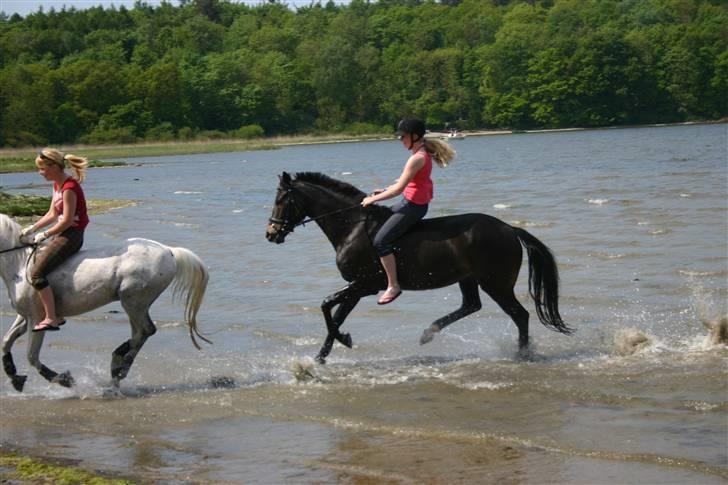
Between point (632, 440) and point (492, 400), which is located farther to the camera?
point (492, 400)

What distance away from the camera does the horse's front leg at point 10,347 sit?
11398mm

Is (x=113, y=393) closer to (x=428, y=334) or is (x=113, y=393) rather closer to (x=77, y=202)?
(x=77, y=202)

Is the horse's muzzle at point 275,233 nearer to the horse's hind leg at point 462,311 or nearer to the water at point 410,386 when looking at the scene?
the water at point 410,386

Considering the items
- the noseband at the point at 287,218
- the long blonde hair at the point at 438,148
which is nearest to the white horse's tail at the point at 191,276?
the noseband at the point at 287,218

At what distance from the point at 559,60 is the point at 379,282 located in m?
126

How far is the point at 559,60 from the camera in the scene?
134m

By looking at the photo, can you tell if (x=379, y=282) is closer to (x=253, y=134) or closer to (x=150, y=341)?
(x=150, y=341)

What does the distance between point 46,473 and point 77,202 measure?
3.61m

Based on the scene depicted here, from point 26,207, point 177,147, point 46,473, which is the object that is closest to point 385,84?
point 177,147

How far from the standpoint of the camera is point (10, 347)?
11.5 meters

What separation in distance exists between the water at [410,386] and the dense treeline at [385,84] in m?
105

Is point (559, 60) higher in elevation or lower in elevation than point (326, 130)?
higher

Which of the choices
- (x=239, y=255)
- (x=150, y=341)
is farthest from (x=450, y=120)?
(x=150, y=341)

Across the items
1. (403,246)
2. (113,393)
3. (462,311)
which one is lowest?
(113,393)
